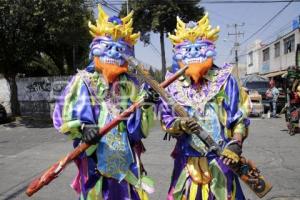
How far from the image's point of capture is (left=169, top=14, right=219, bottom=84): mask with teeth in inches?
Result: 159

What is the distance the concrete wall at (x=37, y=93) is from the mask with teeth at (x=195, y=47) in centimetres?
1672

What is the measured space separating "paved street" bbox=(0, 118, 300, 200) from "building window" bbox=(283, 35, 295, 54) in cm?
1870

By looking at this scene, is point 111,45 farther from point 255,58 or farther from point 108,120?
point 255,58

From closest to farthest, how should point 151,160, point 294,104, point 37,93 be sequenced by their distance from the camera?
point 151,160 → point 294,104 → point 37,93

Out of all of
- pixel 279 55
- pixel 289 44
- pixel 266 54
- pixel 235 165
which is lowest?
pixel 235 165

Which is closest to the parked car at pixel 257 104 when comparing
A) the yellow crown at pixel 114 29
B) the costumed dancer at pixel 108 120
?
the yellow crown at pixel 114 29

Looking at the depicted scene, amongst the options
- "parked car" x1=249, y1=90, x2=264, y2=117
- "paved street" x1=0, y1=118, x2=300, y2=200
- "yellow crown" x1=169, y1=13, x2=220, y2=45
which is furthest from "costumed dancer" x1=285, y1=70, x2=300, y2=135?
"yellow crown" x1=169, y1=13, x2=220, y2=45

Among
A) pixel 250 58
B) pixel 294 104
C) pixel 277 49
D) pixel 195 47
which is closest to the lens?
pixel 195 47

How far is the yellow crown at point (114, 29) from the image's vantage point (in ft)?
13.2

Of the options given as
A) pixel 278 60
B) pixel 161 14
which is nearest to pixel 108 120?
pixel 161 14

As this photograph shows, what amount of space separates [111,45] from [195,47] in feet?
2.49

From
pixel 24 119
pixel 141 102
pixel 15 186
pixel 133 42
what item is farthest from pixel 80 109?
pixel 24 119

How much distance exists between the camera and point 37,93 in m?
21.0

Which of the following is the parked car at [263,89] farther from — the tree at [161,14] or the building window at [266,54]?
the building window at [266,54]
